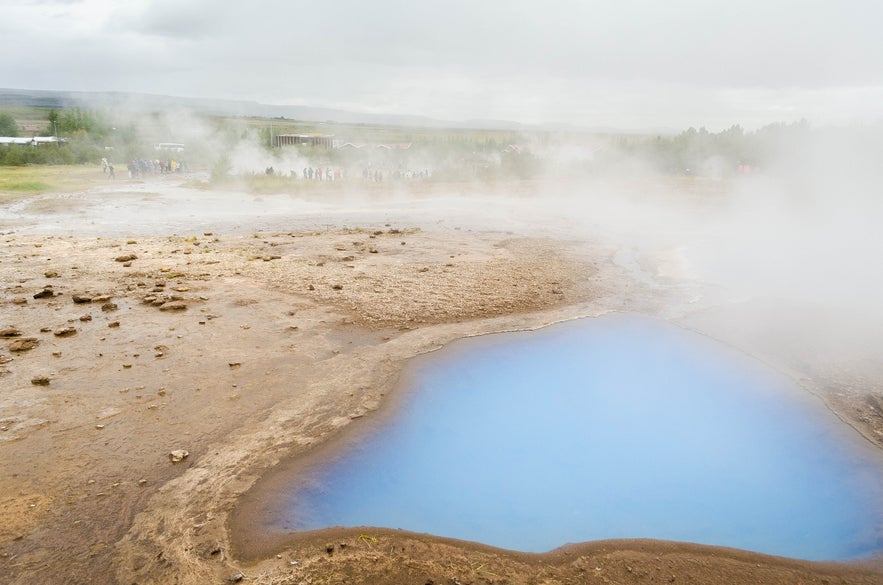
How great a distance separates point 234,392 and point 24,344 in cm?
266

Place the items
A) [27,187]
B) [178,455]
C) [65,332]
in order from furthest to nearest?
1. [27,187]
2. [65,332]
3. [178,455]

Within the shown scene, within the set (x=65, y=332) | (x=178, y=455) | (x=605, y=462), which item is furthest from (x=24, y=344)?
(x=605, y=462)

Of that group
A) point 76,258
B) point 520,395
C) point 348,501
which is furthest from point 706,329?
point 76,258

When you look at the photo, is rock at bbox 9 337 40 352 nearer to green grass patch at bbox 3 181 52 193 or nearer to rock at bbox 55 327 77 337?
rock at bbox 55 327 77 337

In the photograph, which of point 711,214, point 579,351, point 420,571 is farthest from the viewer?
point 711,214

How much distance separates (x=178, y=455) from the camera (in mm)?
4387

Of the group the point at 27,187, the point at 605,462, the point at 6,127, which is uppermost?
the point at 6,127

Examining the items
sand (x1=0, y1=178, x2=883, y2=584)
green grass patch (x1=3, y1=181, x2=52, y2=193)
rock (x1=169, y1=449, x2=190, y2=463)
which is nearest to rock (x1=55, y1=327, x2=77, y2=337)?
sand (x1=0, y1=178, x2=883, y2=584)

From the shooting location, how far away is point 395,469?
447cm

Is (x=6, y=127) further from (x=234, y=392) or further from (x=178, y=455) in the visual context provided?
(x=178, y=455)

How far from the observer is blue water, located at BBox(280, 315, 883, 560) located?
3.90 meters

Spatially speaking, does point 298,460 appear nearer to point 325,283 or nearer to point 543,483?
point 543,483

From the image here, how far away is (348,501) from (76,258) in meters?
8.99

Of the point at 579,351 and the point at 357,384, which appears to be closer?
the point at 357,384
